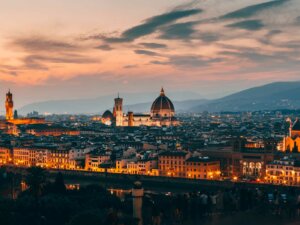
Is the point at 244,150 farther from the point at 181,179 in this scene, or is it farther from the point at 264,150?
the point at 181,179

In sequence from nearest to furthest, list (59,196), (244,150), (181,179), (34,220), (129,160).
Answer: (34,220), (59,196), (181,179), (244,150), (129,160)

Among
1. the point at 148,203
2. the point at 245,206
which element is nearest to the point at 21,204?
the point at 148,203

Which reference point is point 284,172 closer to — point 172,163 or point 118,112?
point 172,163

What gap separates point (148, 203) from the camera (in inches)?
1636

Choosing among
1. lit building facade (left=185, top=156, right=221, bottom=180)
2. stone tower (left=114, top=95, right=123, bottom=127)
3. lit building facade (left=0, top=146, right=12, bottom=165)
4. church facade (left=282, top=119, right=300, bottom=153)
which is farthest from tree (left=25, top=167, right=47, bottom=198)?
stone tower (left=114, top=95, right=123, bottom=127)

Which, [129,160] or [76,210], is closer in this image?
[76,210]

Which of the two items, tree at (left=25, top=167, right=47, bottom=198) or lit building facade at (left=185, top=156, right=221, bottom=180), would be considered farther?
lit building facade at (left=185, top=156, right=221, bottom=180)

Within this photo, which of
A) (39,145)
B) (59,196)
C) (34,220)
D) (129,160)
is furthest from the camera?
(39,145)

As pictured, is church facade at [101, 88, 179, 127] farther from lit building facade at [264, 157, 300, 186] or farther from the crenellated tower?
lit building facade at [264, 157, 300, 186]

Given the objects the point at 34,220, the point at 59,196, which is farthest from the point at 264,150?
the point at 34,220

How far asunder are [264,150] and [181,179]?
8.40 m

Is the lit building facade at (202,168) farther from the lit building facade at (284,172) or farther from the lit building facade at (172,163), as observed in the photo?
the lit building facade at (284,172)

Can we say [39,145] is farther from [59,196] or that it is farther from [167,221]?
[167,221]

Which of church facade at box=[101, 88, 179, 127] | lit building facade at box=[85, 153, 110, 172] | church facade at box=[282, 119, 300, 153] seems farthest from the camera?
church facade at box=[101, 88, 179, 127]
